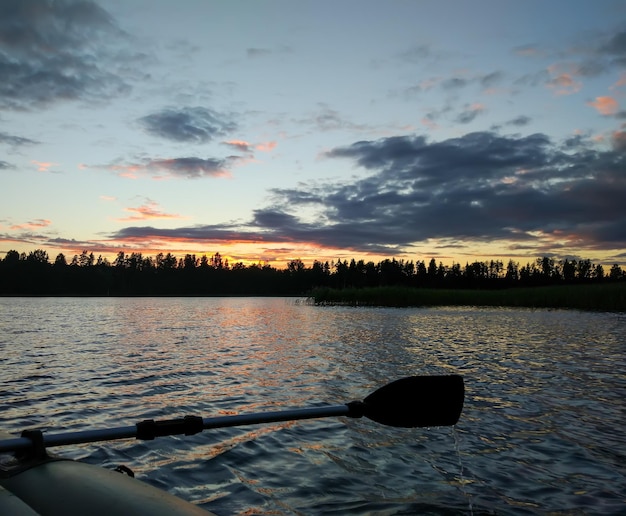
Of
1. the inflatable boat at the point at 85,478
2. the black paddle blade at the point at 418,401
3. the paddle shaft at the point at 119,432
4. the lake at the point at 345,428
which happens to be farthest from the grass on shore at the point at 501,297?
the inflatable boat at the point at 85,478

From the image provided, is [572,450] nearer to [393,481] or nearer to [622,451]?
[622,451]

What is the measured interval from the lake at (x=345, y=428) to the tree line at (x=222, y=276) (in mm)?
117645

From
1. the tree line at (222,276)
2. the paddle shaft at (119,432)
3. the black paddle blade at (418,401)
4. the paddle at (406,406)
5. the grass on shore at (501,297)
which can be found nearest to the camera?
the paddle shaft at (119,432)

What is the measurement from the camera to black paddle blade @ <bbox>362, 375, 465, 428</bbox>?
4.57 m

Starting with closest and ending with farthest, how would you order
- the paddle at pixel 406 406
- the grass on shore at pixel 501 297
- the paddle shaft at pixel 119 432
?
the paddle shaft at pixel 119 432 < the paddle at pixel 406 406 < the grass on shore at pixel 501 297

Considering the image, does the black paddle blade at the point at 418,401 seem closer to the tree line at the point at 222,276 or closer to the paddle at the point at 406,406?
the paddle at the point at 406,406

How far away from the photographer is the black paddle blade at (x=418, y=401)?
4566 mm

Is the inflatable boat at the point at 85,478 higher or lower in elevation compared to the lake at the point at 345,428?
higher

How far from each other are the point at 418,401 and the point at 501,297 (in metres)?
41.4

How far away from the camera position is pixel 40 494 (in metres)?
2.91

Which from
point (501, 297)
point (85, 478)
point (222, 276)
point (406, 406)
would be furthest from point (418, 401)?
point (222, 276)

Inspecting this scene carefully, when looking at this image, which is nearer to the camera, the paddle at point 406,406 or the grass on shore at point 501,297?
the paddle at point 406,406

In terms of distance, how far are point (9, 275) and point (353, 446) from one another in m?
159

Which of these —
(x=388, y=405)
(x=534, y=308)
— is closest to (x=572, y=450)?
(x=388, y=405)
